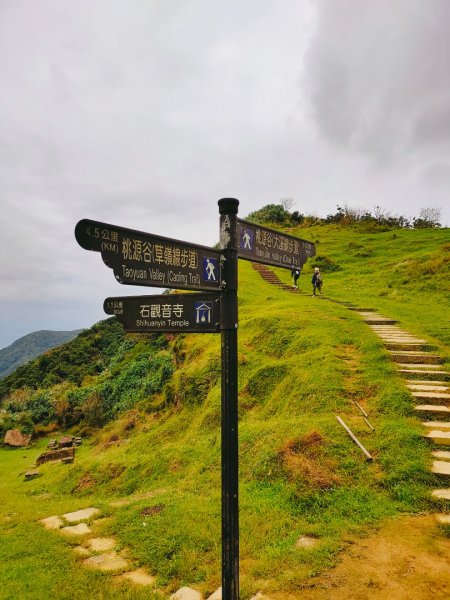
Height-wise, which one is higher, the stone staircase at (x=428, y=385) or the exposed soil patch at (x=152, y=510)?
the stone staircase at (x=428, y=385)

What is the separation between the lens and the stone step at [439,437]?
21.6 ft

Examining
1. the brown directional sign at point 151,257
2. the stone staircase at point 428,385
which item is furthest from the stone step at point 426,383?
the brown directional sign at point 151,257

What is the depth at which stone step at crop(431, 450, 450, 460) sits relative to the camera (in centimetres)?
624

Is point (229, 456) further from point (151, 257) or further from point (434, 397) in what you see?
point (434, 397)

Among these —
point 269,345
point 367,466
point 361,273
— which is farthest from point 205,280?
point 361,273

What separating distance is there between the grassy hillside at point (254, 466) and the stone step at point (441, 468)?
15 cm

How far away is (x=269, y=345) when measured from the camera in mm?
13117

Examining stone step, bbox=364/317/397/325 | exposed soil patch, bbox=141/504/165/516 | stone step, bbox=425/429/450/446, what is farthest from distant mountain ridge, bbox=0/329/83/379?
stone step, bbox=425/429/450/446

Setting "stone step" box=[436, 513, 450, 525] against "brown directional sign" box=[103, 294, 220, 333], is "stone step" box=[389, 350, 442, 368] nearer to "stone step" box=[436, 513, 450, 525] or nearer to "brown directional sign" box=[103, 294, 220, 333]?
"stone step" box=[436, 513, 450, 525]

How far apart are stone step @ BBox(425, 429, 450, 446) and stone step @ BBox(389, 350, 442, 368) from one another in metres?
3.55

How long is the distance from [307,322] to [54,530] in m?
10.1

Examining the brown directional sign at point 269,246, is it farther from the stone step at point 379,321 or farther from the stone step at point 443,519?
the stone step at point 379,321

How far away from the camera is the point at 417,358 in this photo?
1016cm

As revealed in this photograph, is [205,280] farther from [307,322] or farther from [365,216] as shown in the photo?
[365,216]
